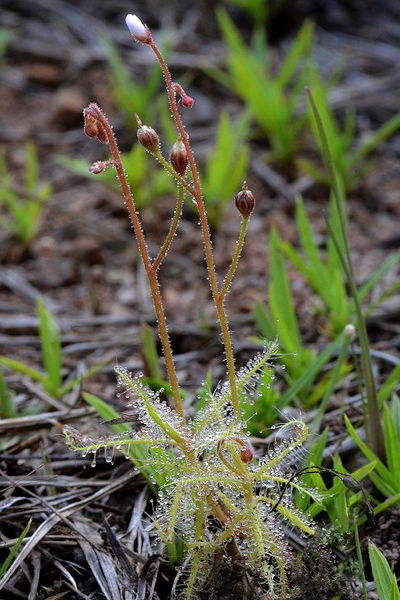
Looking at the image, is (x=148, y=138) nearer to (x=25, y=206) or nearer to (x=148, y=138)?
(x=148, y=138)

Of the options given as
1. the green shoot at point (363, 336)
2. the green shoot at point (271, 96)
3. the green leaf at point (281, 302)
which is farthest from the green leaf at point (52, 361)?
the green shoot at point (271, 96)

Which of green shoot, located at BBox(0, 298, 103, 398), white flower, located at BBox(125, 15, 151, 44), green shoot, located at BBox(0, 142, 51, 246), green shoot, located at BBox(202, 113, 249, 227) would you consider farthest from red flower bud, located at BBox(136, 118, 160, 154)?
green shoot, located at BBox(0, 142, 51, 246)

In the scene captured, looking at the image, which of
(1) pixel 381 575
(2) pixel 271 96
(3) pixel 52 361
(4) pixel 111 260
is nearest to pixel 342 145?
(2) pixel 271 96

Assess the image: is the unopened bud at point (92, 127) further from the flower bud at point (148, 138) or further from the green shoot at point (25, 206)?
the green shoot at point (25, 206)

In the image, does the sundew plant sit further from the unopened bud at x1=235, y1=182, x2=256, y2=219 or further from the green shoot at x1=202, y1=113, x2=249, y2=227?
the green shoot at x1=202, y1=113, x2=249, y2=227

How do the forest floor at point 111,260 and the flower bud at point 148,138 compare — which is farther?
the forest floor at point 111,260

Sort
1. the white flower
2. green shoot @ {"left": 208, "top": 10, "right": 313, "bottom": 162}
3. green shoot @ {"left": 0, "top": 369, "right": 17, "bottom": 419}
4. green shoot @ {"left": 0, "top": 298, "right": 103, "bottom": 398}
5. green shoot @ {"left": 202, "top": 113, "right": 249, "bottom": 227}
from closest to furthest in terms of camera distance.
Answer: the white flower → green shoot @ {"left": 0, "top": 369, "right": 17, "bottom": 419} → green shoot @ {"left": 0, "top": 298, "right": 103, "bottom": 398} → green shoot @ {"left": 202, "top": 113, "right": 249, "bottom": 227} → green shoot @ {"left": 208, "top": 10, "right": 313, "bottom": 162}

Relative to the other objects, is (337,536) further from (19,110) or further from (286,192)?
(19,110)

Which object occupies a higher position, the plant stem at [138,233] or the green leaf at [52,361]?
the plant stem at [138,233]
